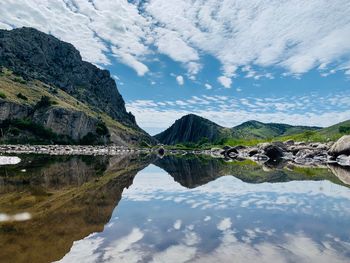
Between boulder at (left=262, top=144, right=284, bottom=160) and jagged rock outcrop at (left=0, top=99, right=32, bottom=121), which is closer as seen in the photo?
boulder at (left=262, top=144, right=284, bottom=160)

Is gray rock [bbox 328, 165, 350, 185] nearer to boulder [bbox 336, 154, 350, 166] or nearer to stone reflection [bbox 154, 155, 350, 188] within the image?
stone reflection [bbox 154, 155, 350, 188]

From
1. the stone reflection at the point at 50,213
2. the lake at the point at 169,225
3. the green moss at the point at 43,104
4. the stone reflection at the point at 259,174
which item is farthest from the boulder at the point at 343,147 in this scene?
the green moss at the point at 43,104

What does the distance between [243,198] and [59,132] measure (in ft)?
425

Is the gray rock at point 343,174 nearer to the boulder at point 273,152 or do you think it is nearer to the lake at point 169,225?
the lake at point 169,225

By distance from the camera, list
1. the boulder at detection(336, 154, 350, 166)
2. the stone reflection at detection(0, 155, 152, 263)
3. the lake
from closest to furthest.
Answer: the lake < the stone reflection at detection(0, 155, 152, 263) < the boulder at detection(336, 154, 350, 166)

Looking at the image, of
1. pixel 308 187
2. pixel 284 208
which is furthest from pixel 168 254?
pixel 308 187

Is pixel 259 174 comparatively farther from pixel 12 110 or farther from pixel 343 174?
pixel 12 110

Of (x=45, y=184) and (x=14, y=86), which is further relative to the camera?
(x=14, y=86)

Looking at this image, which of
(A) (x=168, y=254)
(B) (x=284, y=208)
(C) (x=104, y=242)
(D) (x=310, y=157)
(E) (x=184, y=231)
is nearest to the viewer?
(A) (x=168, y=254)

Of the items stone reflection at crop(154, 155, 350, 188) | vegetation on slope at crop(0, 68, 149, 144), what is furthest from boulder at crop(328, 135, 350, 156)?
vegetation on slope at crop(0, 68, 149, 144)

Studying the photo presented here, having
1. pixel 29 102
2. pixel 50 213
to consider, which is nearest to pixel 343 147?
pixel 50 213

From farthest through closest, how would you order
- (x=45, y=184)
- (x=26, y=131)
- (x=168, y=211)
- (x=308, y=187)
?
(x=26, y=131)
(x=308, y=187)
(x=45, y=184)
(x=168, y=211)

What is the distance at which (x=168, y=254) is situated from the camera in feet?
27.0

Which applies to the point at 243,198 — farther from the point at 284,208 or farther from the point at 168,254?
the point at 168,254
